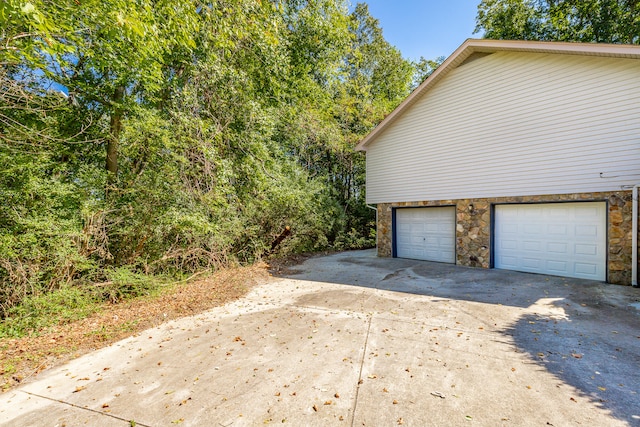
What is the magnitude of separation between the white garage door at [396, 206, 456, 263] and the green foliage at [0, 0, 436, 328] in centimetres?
364

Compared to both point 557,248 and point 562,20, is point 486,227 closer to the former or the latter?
point 557,248

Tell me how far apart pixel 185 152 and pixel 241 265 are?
3.76 meters

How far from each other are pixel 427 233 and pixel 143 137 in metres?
8.33

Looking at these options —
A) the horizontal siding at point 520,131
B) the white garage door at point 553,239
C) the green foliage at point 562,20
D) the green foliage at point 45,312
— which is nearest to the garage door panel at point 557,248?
the white garage door at point 553,239

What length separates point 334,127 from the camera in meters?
13.2

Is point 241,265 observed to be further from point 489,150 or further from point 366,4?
point 366,4

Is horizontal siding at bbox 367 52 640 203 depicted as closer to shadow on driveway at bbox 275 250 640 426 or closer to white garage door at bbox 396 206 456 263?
white garage door at bbox 396 206 456 263

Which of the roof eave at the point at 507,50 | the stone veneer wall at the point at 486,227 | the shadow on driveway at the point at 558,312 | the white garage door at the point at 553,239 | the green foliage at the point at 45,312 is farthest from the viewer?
the white garage door at the point at 553,239

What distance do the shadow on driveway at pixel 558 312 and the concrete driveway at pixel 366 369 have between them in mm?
25

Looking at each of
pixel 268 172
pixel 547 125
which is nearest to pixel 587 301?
pixel 547 125

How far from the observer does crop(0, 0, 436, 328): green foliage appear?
4.52m

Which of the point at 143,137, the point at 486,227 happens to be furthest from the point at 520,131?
the point at 143,137

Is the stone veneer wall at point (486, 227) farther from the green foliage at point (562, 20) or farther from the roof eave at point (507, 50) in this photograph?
the green foliage at point (562, 20)

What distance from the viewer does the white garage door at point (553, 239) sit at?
21.4 ft
